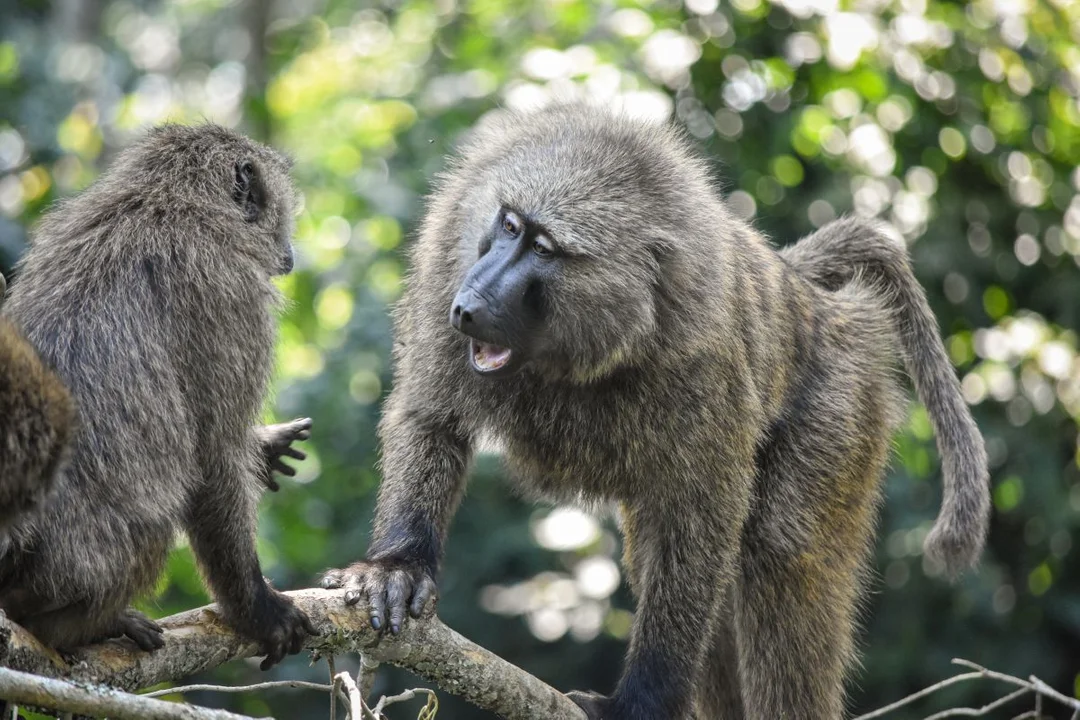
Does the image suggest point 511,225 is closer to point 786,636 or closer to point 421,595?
point 421,595

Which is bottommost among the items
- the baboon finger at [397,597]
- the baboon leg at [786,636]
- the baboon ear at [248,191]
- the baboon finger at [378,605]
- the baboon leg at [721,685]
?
the baboon leg at [721,685]

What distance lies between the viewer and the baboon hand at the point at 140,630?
3.61m

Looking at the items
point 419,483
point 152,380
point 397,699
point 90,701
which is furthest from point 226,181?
point 90,701

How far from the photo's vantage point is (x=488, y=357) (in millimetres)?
4438

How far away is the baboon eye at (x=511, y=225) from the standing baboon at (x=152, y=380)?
748mm

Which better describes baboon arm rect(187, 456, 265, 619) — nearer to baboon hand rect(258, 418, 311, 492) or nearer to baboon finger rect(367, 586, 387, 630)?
baboon finger rect(367, 586, 387, 630)

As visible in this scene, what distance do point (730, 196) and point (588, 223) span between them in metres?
3.24

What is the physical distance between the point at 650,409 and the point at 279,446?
1288mm

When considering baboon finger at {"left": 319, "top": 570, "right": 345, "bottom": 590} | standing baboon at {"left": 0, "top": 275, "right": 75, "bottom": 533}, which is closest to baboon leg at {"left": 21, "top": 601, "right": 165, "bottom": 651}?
standing baboon at {"left": 0, "top": 275, "right": 75, "bottom": 533}

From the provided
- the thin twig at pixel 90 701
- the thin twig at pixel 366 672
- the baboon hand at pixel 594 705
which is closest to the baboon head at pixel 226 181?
the thin twig at pixel 366 672

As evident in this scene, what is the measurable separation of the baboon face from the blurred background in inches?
105

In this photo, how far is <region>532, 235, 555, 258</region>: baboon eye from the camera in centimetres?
442

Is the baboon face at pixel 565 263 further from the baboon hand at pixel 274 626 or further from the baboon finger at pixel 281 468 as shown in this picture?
the baboon hand at pixel 274 626

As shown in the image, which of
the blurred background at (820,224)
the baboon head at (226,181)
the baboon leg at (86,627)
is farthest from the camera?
the blurred background at (820,224)
